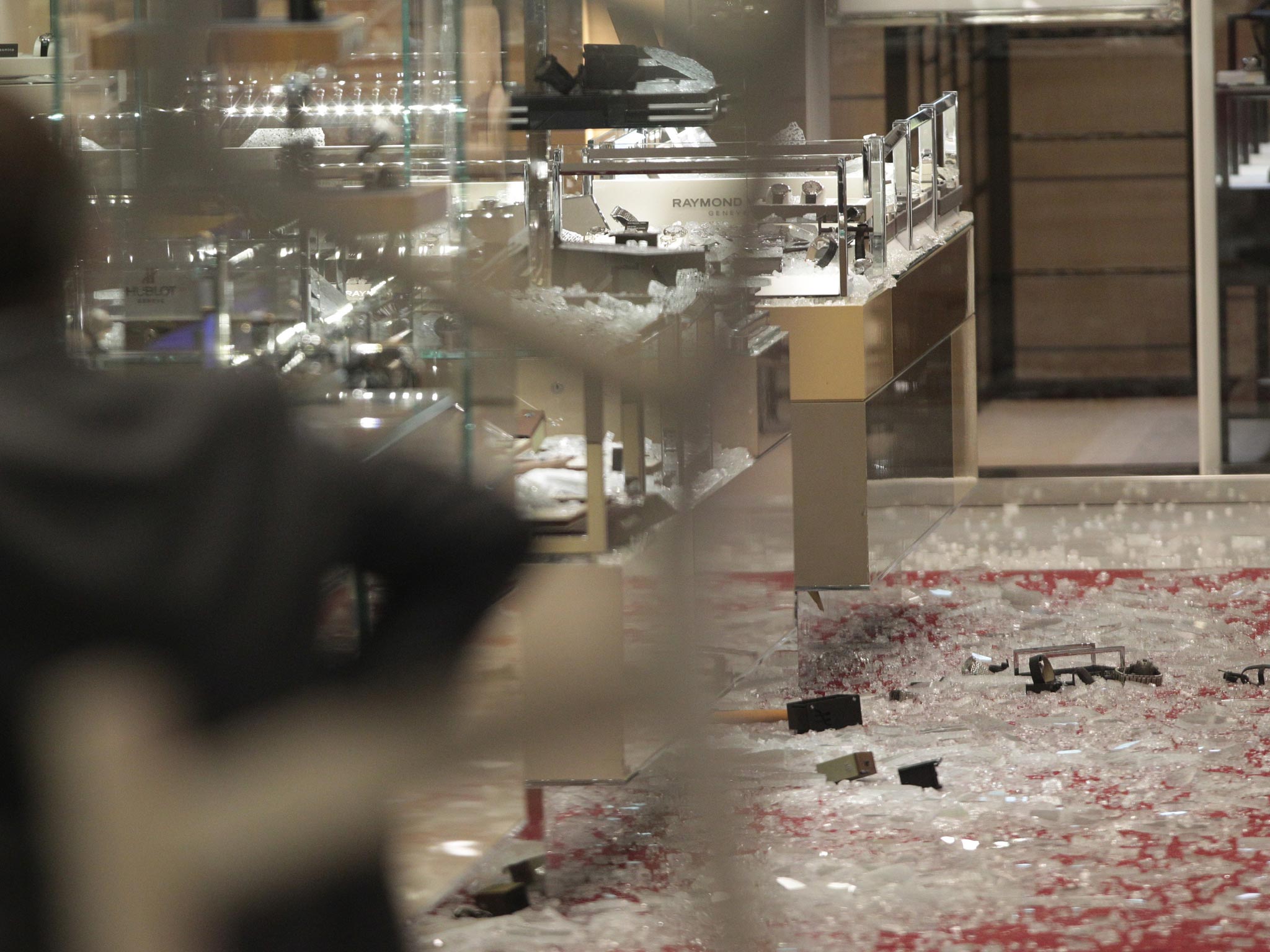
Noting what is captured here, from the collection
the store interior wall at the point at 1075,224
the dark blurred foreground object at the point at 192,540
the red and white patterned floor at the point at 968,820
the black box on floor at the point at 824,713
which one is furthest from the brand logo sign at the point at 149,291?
the store interior wall at the point at 1075,224

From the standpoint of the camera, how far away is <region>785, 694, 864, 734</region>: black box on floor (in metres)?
2.94

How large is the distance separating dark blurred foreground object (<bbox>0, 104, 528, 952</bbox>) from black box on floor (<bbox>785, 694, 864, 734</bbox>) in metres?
2.40

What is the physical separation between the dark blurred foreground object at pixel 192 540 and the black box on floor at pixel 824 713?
2.40 m

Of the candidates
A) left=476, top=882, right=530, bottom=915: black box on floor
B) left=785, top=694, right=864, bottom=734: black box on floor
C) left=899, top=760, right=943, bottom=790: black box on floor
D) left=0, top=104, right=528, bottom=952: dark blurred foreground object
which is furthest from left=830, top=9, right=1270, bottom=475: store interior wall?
left=0, top=104, right=528, bottom=952: dark blurred foreground object

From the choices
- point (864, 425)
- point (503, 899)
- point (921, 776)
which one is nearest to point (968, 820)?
point (921, 776)

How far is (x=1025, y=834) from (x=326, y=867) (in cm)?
202

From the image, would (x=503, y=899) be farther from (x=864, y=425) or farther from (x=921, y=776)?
(x=864, y=425)

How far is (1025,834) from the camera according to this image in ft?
7.87

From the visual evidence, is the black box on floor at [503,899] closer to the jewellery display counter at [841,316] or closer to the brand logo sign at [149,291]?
the jewellery display counter at [841,316]

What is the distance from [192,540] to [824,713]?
2.52 meters

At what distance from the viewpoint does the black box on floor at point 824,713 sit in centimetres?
294

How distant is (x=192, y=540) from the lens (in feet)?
1.69

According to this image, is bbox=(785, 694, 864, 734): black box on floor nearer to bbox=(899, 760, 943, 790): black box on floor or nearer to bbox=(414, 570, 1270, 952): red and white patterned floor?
bbox=(414, 570, 1270, 952): red and white patterned floor

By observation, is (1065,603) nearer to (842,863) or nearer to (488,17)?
(842,863)
